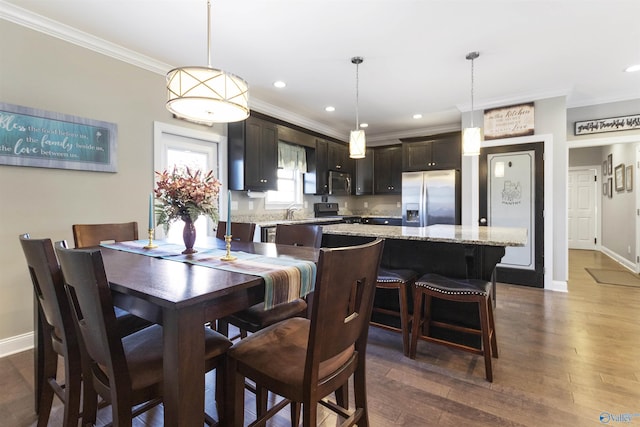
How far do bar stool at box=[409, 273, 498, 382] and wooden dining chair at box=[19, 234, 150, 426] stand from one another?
1.74 metres

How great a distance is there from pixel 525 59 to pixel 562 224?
2.23 meters

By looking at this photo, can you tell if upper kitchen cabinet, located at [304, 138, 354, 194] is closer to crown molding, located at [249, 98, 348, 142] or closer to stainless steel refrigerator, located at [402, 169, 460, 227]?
crown molding, located at [249, 98, 348, 142]

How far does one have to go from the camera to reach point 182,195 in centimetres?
172

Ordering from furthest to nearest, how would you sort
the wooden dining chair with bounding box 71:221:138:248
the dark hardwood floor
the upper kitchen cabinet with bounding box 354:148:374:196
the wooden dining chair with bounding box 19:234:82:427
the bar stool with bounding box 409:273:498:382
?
1. the upper kitchen cabinet with bounding box 354:148:374:196
2. the wooden dining chair with bounding box 71:221:138:248
3. the bar stool with bounding box 409:273:498:382
4. the dark hardwood floor
5. the wooden dining chair with bounding box 19:234:82:427

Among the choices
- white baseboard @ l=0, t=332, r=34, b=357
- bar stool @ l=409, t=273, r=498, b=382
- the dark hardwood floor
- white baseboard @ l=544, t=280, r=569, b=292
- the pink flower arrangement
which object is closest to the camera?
the dark hardwood floor

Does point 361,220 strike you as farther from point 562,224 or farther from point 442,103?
point 562,224

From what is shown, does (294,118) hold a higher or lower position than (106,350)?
higher

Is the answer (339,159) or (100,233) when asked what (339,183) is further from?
(100,233)

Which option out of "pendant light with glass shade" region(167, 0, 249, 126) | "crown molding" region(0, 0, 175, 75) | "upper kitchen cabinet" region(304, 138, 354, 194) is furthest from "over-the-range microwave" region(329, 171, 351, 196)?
"pendant light with glass shade" region(167, 0, 249, 126)

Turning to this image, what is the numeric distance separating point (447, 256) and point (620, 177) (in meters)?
5.52

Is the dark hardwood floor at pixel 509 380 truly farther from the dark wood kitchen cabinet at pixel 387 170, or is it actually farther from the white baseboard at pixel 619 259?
the dark wood kitchen cabinet at pixel 387 170

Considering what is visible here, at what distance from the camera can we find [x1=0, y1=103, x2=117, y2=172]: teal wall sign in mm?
2273

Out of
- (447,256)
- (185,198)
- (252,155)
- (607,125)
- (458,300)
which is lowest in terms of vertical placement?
(458,300)

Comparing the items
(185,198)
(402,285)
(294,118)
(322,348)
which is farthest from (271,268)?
(294,118)
